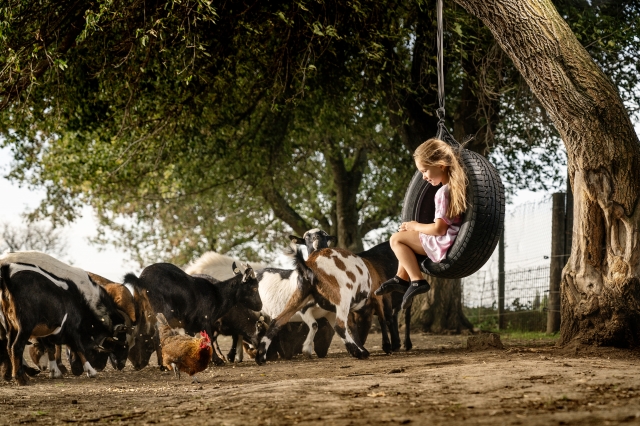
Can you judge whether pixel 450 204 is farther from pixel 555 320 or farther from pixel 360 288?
pixel 555 320

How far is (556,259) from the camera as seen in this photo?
59.3ft

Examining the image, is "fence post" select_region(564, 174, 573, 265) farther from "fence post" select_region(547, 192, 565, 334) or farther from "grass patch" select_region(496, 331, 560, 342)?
"grass patch" select_region(496, 331, 560, 342)

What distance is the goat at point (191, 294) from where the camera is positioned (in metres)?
13.5

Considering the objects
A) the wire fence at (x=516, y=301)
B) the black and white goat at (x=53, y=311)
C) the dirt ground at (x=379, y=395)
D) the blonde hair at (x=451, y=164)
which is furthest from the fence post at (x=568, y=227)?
the blonde hair at (x=451, y=164)

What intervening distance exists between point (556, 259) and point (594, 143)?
7140mm

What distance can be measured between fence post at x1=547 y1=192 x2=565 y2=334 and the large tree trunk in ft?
21.6

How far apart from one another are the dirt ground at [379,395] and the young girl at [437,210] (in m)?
1.21

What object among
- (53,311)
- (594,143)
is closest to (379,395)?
(594,143)

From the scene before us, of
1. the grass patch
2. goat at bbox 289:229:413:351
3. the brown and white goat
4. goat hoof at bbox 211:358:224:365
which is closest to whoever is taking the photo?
the brown and white goat

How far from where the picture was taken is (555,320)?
18.2m

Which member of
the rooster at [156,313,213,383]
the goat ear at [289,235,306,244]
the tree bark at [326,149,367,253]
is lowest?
the rooster at [156,313,213,383]

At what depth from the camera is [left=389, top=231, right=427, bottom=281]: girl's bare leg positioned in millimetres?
9461

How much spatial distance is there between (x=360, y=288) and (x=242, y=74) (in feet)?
16.7

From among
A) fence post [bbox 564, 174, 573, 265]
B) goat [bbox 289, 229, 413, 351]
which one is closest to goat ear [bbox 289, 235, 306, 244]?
goat [bbox 289, 229, 413, 351]
